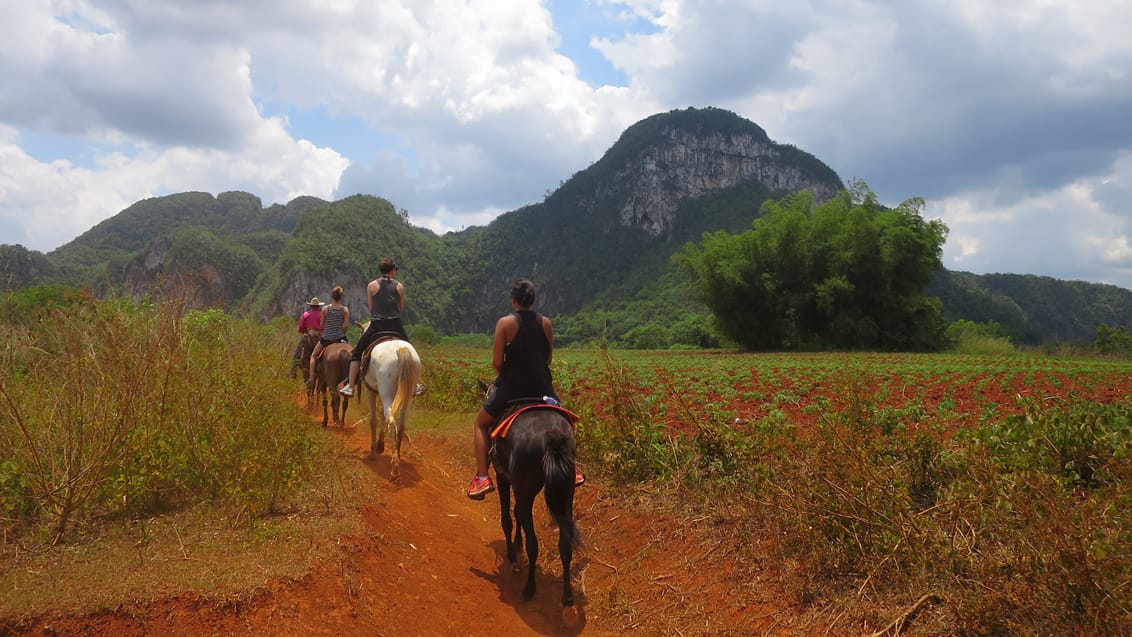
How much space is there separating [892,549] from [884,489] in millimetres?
359

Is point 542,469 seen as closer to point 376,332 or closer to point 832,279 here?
point 376,332

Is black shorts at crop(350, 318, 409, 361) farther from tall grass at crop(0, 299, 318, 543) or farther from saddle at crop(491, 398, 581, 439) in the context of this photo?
saddle at crop(491, 398, 581, 439)

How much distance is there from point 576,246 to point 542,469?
124 metres

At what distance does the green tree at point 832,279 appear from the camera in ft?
120

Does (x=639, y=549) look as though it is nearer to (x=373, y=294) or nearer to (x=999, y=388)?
(x=373, y=294)

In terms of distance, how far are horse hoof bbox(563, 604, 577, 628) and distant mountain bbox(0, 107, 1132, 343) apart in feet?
211

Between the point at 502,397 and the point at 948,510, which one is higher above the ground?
the point at 502,397

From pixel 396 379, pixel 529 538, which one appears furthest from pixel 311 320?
pixel 529 538

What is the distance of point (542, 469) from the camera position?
4613mm

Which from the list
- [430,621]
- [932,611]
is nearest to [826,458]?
[932,611]

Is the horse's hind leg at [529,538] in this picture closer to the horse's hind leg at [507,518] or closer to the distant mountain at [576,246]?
the horse's hind leg at [507,518]

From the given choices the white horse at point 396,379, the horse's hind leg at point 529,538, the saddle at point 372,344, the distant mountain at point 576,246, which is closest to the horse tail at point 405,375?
the white horse at point 396,379

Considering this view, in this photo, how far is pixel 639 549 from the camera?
543cm

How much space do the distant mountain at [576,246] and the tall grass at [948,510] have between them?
63.3 m
